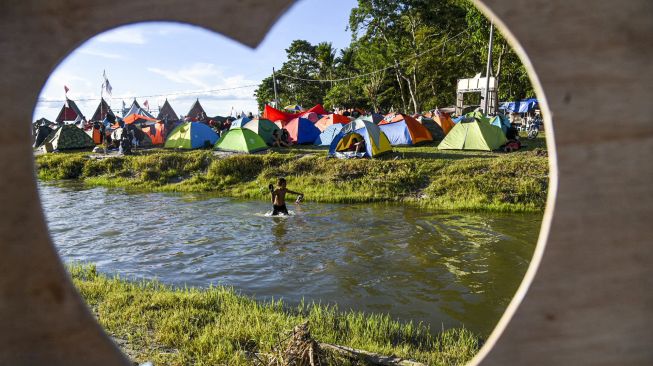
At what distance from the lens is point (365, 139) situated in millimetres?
13766

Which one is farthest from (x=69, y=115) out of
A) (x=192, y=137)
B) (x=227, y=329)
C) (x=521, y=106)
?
(x=227, y=329)

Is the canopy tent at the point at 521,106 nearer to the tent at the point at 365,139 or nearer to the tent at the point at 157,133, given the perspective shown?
the tent at the point at 365,139

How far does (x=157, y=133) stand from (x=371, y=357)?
20290mm

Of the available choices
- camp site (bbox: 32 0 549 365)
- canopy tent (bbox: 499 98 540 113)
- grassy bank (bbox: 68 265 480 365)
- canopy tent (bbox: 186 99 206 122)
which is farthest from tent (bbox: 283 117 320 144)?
canopy tent (bbox: 186 99 206 122)

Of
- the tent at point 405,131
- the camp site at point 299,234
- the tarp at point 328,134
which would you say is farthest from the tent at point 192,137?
the tent at point 405,131

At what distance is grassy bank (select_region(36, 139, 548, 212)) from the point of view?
34.5ft

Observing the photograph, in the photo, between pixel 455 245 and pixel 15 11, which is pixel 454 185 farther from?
pixel 15 11

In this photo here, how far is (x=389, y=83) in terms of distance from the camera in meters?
34.4

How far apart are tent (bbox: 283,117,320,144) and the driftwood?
1515cm

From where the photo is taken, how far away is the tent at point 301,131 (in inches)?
715

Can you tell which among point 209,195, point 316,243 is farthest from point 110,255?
point 209,195

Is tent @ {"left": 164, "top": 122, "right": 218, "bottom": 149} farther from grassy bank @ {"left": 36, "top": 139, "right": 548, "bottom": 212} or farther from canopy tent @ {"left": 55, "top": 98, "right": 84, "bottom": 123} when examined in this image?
canopy tent @ {"left": 55, "top": 98, "right": 84, "bottom": 123}

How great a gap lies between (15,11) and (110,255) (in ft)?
25.0

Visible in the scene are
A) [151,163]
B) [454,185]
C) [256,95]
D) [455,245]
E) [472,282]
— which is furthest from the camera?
[256,95]
